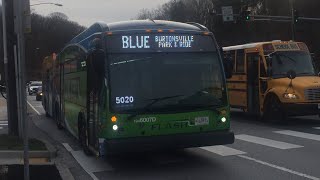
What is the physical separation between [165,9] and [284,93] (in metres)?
100

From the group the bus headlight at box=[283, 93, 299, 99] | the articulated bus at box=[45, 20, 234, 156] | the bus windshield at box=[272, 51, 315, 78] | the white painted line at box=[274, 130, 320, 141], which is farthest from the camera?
the bus windshield at box=[272, 51, 315, 78]

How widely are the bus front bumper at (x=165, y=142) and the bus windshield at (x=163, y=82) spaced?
1.64 feet

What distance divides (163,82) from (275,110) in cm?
806

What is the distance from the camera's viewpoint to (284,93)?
1617cm

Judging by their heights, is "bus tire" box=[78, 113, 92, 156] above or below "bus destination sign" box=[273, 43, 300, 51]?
below

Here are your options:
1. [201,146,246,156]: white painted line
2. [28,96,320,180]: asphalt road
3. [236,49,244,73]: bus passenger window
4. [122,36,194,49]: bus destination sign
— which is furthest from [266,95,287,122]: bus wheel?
[122,36,194,49]: bus destination sign

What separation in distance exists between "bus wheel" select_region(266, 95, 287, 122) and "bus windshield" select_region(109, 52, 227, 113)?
6964 millimetres

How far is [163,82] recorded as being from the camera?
374 inches

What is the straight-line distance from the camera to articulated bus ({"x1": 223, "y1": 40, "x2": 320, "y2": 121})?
627 inches

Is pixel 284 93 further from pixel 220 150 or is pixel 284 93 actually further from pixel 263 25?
pixel 263 25

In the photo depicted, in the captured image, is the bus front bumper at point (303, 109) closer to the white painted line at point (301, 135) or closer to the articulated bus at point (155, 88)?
the white painted line at point (301, 135)

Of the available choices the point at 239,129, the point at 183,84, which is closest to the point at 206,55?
the point at 183,84

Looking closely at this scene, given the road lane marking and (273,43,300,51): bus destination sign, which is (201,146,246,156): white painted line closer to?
the road lane marking

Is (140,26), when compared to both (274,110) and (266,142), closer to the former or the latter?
(266,142)
